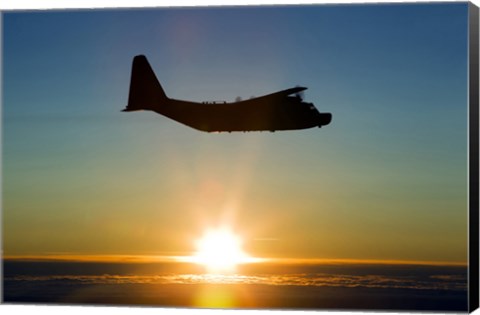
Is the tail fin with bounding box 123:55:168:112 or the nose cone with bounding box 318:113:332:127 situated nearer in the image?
the nose cone with bounding box 318:113:332:127

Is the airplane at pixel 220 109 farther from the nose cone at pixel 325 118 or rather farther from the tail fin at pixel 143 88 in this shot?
the nose cone at pixel 325 118

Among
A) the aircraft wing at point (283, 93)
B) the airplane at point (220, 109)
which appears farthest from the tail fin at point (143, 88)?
the aircraft wing at point (283, 93)

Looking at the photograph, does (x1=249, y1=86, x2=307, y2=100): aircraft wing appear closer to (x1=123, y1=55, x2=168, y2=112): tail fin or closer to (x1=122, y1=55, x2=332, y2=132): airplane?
(x1=122, y1=55, x2=332, y2=132): airplane

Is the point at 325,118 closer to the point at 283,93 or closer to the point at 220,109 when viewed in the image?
the point at 283,93

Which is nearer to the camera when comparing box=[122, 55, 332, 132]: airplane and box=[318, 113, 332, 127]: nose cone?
box=[318, 113, 332, 127]: nose cone

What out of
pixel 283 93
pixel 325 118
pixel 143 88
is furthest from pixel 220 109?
pixel 325 118

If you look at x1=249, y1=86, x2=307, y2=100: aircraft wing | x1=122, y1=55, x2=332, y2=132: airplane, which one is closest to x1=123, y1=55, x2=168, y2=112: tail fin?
x1=122, y1=55, x2=332, y2=132: airplane

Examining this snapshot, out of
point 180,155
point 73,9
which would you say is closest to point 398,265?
point 180,155

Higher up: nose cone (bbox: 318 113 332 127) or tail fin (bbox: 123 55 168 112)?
tail fin (bbox: 123 55 168 112)
